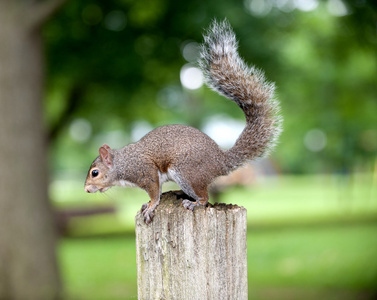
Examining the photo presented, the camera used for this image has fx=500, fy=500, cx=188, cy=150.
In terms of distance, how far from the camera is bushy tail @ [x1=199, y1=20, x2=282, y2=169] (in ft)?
6.11

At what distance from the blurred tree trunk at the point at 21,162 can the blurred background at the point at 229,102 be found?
0.75ft

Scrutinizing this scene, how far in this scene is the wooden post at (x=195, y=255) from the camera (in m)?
1.40

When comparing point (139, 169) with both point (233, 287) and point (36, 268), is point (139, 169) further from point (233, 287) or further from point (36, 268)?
point (36, 268)

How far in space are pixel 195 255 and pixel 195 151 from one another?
0.51 m

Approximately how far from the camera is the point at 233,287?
143 centimetres

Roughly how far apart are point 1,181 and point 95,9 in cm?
312

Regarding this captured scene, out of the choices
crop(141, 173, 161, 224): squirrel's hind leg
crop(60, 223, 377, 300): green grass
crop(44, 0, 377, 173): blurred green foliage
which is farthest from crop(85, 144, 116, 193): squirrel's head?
crop(60, 223, 377, 300): green grass

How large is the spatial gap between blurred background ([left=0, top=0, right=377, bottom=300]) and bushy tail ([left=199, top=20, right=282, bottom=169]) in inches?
70.4

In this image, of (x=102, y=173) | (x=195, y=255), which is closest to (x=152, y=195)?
(x=102, y=173)

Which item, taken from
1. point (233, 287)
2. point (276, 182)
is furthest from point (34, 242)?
point (276, 182)

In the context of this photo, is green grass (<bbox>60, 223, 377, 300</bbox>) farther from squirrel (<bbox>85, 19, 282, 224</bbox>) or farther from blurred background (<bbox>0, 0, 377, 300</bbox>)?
squirrel (<bbox>85, 19, 282, 224</bbox>)

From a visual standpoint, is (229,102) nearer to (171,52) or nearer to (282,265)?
(171,52)

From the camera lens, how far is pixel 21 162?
5.43 meters

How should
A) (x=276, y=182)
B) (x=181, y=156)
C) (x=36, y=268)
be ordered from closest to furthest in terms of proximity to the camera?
(x=181, y=156) → (x=36, y=268) → (x=276, y=182)
